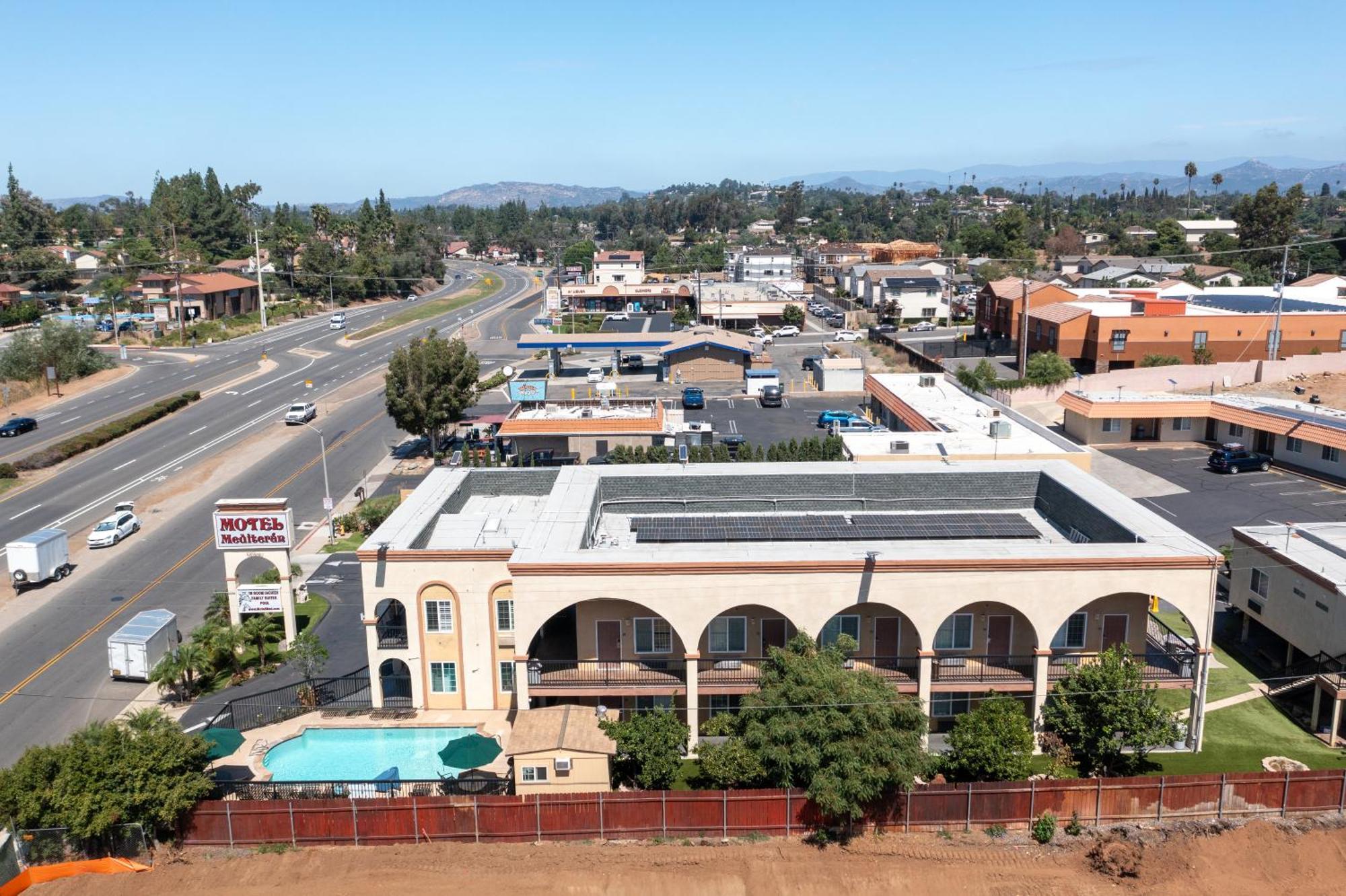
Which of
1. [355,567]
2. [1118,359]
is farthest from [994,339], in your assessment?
[355,567]

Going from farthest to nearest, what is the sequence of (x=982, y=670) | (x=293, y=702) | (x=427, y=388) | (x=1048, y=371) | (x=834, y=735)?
1. (x=1048, y=371)
2. (x=427, y=388)
3. (x=293, y=702)
4. (x=982, y=670)
5. (x=834, y=735)

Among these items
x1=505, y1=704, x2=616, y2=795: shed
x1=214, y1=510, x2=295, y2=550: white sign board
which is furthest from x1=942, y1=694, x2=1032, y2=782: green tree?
x1=214, y1=510, x2=295, y2=550: white sign board

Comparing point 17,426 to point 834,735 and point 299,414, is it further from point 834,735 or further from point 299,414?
point 834,735

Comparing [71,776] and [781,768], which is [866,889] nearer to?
[781,768]

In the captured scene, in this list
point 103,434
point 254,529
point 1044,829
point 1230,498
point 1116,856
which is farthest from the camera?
point 103,434

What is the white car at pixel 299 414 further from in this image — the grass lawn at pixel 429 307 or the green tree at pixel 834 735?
the green tree at pixel 834 735

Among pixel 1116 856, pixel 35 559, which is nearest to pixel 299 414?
pixel 35 559
